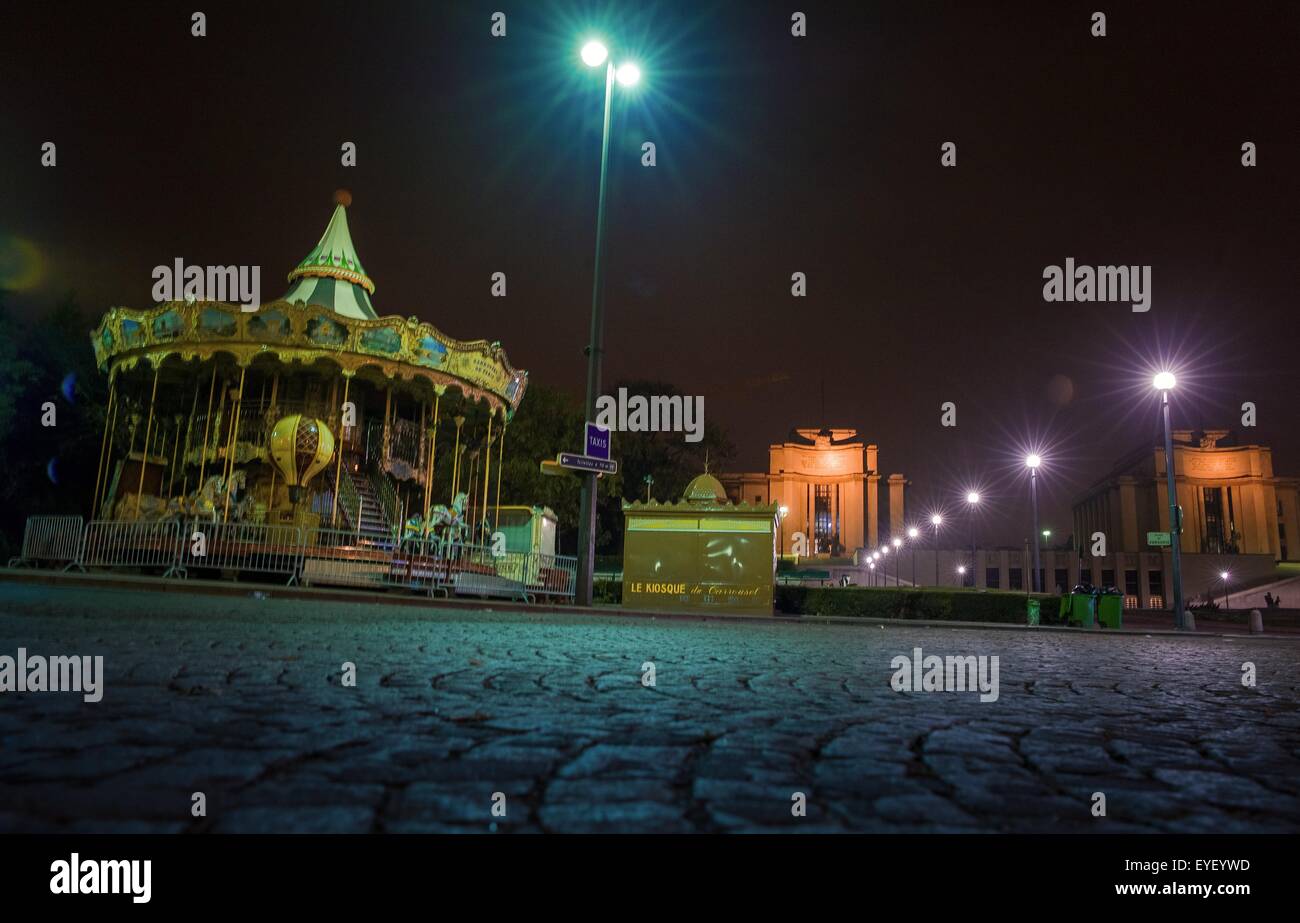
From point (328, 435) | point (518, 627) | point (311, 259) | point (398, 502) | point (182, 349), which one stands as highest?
point (311, 259)

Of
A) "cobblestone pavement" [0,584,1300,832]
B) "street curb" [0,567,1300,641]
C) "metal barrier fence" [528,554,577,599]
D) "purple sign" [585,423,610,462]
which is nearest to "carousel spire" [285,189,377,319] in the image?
"metal barrier fence" [528,554,577,599]

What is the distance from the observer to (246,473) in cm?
2236

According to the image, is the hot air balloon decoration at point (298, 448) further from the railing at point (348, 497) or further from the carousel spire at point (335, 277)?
the carousel spire at point (335, 277)

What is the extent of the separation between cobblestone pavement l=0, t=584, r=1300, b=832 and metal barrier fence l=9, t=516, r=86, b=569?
51.4 feet

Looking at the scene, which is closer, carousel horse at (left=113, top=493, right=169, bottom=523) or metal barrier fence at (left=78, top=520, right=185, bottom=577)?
metal barrier fence at (left=78, top=520, right=185, bottom=577)

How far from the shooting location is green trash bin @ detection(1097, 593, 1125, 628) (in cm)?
1986

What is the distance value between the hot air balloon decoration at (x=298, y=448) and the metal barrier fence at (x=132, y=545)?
12.3 ft

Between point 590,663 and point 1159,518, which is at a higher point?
point 1159,518

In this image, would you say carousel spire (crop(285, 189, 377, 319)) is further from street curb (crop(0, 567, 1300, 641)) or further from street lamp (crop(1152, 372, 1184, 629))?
street lamp (crop(1152, 372, 1184, 629))

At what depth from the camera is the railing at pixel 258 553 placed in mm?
16922
